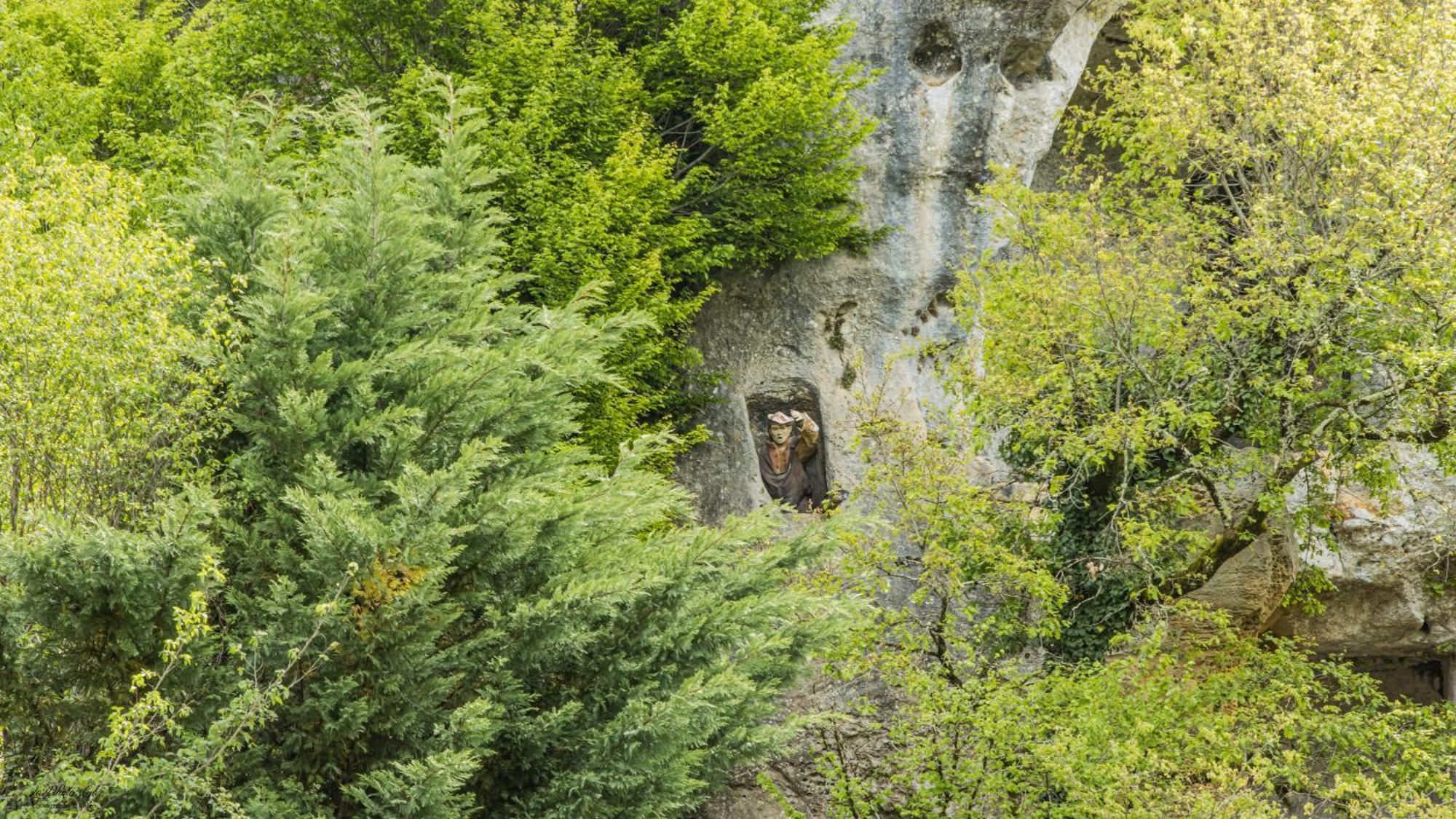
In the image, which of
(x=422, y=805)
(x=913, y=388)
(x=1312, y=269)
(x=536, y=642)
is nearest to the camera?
(x=422, y=805)

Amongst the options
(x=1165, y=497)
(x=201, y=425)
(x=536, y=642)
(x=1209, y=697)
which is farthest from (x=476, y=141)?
Result: (x=1209, y=697)

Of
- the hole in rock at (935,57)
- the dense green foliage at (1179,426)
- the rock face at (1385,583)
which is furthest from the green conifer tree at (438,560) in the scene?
the hole in rock at (935,57)

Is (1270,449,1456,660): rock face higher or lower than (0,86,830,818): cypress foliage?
lower

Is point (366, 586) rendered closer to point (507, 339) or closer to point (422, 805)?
point (422, 805)

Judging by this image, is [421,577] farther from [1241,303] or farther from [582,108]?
[582,108]

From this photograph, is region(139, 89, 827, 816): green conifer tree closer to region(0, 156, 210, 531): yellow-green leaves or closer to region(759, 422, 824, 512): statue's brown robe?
region(0, 156, 210, 531): yellow-green leaves

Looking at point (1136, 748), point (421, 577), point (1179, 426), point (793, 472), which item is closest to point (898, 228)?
point (793, 472)

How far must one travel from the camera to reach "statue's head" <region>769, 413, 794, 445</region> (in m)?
20.2

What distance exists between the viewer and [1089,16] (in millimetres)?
21969

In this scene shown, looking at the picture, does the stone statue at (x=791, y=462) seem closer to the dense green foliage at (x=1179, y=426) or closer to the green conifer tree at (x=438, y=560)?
the dense green foliage at (x=1179, y=426)

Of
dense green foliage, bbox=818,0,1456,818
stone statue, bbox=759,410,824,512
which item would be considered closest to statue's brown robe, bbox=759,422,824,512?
stone statue, bbox=759,410,824,512

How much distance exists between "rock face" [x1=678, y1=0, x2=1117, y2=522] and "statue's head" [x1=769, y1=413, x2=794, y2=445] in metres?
0.43

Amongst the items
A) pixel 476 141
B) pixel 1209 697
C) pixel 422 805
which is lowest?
pixel 1209 697

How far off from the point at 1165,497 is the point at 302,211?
8.32m
